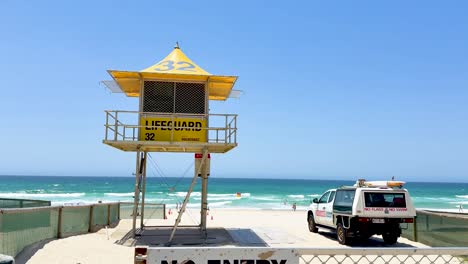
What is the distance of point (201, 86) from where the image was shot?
53.1ft

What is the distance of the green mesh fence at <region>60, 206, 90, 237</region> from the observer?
572 inches

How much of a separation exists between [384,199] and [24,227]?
10.3 meters

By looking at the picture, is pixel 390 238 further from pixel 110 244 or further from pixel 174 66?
→ pixel 174 66

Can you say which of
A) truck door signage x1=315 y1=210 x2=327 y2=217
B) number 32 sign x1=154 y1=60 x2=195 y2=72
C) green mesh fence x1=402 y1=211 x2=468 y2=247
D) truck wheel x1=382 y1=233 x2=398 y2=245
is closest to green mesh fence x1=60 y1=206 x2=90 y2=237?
number 32 sign x1=154 y1=60 x2=195 y2=72

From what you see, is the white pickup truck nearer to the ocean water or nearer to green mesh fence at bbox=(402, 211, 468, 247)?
green mesh fence at bbox=(402, 211, 468, 247)

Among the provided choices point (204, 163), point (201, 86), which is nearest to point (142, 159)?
point (204, 163)

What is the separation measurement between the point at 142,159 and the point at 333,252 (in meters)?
14.3

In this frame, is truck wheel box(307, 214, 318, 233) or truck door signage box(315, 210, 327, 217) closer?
truck door signage box(315, 210, 327, 217)

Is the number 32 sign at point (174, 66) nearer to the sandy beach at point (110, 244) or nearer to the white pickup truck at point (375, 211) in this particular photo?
the sandy beach at point (110, 244)

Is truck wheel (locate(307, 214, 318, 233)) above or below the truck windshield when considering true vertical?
below

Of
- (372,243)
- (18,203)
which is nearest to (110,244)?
(18,203)

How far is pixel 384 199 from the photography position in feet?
46.4

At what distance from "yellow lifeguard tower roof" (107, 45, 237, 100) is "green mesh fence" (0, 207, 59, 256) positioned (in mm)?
5115

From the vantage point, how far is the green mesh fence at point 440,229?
12797mm
